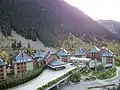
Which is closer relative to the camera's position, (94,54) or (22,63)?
(22,63)

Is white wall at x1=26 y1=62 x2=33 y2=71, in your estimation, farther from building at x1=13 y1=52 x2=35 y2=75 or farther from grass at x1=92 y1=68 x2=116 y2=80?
grass at x1=92 y1=68 x2=116 y2=80

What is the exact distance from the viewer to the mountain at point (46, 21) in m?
63.4

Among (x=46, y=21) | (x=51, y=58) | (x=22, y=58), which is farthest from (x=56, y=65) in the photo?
(x=46, y=21)

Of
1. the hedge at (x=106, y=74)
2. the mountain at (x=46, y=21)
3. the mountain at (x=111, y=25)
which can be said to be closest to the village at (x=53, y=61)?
the hedge at (x=106, y=74)

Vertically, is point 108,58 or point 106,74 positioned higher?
point 108,58

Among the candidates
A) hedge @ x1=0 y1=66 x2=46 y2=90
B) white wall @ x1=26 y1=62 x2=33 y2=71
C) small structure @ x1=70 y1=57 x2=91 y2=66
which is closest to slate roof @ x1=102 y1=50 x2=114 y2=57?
small structure @ x1=70 y1=57 x2=91 y2=66

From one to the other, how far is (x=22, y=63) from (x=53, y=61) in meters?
5.56

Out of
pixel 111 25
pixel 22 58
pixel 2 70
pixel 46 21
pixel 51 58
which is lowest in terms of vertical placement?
pixel 2 70

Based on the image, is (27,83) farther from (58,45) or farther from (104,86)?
(58,45)

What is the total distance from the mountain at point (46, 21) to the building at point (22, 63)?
29.0 metres

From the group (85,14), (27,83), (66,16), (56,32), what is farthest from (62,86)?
(85,14)

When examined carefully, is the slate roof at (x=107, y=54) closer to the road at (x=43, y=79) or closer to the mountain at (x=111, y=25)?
the road at (x=43, y=79)

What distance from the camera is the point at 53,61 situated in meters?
32.2

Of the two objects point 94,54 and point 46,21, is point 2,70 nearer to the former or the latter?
point 94,54
